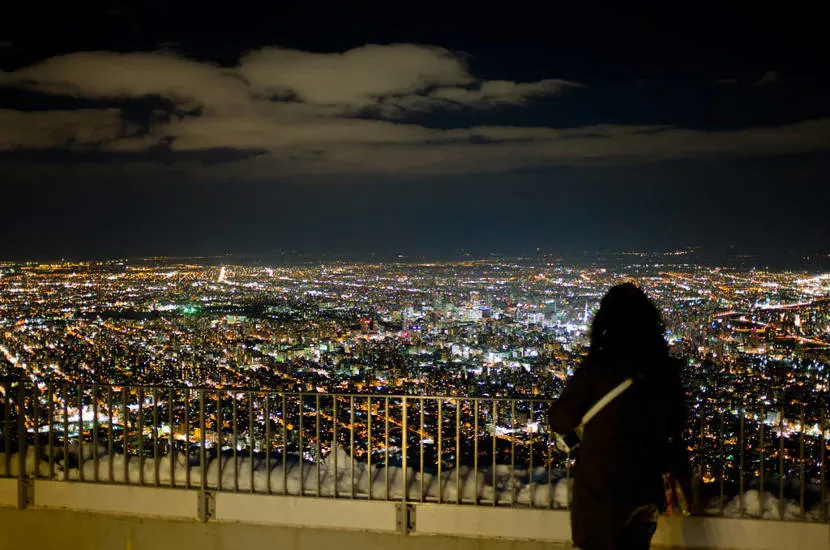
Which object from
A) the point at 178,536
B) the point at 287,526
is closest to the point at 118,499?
the point at 178,536

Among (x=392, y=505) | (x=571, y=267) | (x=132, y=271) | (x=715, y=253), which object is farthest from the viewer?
(x=132, y=271)

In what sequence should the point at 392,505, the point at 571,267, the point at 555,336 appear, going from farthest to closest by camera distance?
1. the point at 571,267
2. the point at 555,336
3. the point at 392,505

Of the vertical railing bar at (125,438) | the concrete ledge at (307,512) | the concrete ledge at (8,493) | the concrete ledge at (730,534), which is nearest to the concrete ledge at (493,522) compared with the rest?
the concrete ledge at (307,512)

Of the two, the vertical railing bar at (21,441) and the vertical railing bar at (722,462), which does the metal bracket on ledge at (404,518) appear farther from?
Answer: the vertical railing bar at (21,441)

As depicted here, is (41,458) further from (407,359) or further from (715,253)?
(715,253)

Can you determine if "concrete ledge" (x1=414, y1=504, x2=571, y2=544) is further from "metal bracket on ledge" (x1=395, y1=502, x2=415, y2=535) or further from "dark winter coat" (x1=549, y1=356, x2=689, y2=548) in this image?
"dark winter coat" (x1=549, y1=356, x2=689, y2=548)

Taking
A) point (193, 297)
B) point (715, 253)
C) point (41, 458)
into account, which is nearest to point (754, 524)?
point (41, 458)

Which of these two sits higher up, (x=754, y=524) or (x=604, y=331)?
(x=604, y=331)

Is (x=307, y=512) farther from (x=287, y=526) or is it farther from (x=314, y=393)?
(x=314, y=393)
